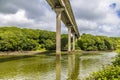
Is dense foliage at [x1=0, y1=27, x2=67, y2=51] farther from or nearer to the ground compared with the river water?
farther from the ground

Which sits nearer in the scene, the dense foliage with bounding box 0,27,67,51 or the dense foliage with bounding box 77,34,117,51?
the dense foliage with bounding box 0,27,67,51

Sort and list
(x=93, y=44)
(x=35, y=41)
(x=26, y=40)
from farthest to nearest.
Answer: (x=93, y=44) → (x=35, y=41) → (x=26, y=40)

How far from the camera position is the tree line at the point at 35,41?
3356 inches

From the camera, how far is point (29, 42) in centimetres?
9588

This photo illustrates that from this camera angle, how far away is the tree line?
280ft

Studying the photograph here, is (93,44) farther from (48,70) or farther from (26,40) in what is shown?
(48,70)

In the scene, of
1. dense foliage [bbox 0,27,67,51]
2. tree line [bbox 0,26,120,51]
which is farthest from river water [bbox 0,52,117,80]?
tree line [bbox 0,26,120,51]

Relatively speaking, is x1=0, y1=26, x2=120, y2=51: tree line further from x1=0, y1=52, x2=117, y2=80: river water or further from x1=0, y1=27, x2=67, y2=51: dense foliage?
x1=0, y1=52, x2=117, y2=80: river water

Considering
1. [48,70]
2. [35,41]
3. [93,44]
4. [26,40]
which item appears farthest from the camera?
[93,44]

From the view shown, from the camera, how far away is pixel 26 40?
92.2 meters

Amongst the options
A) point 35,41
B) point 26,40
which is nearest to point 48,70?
point 26,40

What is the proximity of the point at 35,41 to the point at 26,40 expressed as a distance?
11.3 metres

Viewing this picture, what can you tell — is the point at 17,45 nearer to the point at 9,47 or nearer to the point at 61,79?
the point at 9,47

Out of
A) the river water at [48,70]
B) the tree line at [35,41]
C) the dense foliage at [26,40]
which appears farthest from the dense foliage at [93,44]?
the river water at [48,70]
